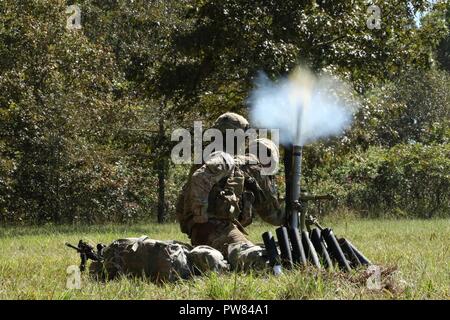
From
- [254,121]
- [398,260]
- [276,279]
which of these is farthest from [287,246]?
[254,121]

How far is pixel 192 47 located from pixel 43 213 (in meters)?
8.72

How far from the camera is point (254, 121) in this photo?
622 inches

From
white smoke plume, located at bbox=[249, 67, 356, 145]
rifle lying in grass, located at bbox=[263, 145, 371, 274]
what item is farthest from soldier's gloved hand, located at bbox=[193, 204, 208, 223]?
white smoke plume, located at bbox=[249, 67, 356, 145]

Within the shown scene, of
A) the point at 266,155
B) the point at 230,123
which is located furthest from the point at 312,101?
the point at 230,123

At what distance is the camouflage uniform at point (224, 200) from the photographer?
8305mm

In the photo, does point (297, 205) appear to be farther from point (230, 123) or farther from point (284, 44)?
point (284, 44)

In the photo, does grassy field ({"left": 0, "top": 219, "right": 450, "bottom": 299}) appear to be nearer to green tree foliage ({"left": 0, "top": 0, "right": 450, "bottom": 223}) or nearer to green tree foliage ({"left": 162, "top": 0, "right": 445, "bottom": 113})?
green tree foliage ({"left": 162, "top": 0, "right": 445, "bottom": 113})

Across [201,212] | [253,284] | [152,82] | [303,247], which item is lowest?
[253,284]

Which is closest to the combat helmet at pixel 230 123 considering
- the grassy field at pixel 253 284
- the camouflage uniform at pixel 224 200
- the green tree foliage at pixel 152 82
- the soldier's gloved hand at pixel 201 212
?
the camouflage uniform at pixel 224 200

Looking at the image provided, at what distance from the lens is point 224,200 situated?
8391mm

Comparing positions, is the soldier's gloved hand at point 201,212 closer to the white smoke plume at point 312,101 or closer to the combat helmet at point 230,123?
the combat helmet at point 230,123

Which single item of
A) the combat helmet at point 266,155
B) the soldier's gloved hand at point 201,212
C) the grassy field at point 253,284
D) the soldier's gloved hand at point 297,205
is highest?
the combat helmet at point 266,155

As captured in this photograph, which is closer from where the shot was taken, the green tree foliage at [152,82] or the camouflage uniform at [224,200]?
the camouflage uniform at [224,200]

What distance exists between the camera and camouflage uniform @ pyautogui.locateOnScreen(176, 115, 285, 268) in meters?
8.30
